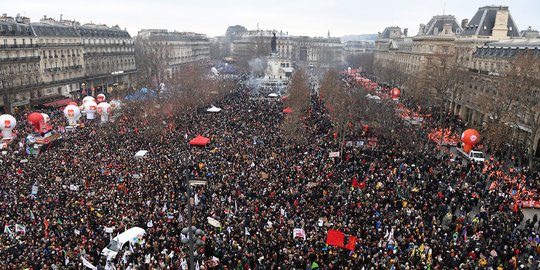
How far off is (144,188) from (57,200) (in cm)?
Answer: 502

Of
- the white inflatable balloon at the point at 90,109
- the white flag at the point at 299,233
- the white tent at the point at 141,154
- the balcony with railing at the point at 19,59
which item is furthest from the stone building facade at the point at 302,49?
the white flag at the point at 299,233

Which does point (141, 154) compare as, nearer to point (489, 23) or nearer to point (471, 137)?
point (471, 137)

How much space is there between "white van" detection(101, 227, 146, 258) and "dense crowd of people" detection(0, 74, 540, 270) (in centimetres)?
41

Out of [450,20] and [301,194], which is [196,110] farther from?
[450,20]

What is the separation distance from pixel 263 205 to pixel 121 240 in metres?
7.73

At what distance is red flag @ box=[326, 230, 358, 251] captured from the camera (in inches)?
735

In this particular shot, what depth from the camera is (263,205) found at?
22.6 m

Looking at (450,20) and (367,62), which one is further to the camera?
(367,62)

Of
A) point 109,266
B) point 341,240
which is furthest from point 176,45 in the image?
point 341,240

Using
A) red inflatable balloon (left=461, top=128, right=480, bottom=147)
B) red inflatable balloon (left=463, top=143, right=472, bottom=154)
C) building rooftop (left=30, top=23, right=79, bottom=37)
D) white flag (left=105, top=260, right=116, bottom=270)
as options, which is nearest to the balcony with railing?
building rooftop (left=30, top=23, right=79, bottom=37)

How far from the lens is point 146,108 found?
45500mm

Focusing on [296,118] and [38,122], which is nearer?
[38,122]

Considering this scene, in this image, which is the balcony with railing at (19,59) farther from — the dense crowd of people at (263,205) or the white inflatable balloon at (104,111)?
the dense crowd of people at (263,205)

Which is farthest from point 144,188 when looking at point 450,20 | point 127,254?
point 450,20
